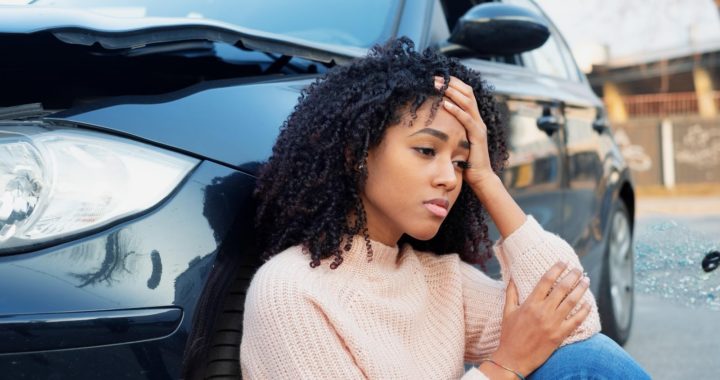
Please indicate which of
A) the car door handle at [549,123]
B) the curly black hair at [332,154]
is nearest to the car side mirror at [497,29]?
the car door handle at [549,123]

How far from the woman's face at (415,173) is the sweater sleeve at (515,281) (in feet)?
0.79

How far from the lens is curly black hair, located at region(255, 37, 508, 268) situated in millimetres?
1705

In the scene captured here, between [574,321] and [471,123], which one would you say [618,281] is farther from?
[471,123]

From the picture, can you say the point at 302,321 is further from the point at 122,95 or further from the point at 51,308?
the point at 122,95

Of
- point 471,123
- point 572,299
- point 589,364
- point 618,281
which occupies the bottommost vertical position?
point 618,281

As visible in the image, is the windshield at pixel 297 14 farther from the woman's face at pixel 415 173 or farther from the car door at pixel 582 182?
the car door at pixel 582 182

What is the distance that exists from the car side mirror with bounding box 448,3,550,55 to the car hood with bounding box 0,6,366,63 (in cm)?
92

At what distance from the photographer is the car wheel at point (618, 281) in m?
3.93

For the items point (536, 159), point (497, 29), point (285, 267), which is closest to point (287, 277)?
point (285, 267)

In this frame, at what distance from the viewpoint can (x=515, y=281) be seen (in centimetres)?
190

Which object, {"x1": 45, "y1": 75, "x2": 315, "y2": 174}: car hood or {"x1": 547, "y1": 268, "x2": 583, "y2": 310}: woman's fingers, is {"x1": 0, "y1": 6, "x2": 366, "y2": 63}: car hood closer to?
{"x1": 45, "y1": 75, "x2": 315, "y2": 174}: car hood

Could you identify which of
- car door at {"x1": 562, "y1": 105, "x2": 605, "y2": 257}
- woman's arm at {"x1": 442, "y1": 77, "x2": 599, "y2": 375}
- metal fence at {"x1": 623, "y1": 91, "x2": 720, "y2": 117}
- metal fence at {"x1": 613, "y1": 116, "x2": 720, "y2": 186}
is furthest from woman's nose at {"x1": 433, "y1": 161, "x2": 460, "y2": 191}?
metal fence at {"x1": 623, "y1": 91, "x2": 720, "y2": 117}

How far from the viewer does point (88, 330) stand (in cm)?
142

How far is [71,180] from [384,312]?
2.00 feet
